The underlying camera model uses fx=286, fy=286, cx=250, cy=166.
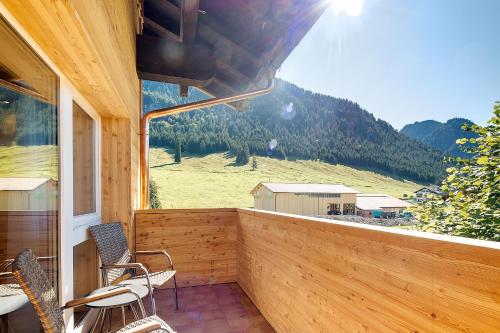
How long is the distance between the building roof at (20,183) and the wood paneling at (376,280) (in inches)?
60.6

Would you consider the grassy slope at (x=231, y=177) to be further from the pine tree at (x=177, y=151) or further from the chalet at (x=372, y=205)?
the chalet at (x=372, y=205)

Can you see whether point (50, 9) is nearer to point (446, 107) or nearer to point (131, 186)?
point (131, 186)

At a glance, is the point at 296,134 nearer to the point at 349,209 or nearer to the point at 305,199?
the point at 349,209

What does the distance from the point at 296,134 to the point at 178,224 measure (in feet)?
93.3

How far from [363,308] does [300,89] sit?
4038cm

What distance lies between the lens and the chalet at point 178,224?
1.05 m

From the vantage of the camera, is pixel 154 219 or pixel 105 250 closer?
pixel 105 250

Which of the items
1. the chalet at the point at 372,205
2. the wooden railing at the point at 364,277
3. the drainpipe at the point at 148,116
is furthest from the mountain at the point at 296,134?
the wooden railing at the point at 364,277

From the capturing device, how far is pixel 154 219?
348 cm

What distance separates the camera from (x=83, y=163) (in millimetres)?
2383

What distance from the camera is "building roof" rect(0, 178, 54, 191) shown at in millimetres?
1212

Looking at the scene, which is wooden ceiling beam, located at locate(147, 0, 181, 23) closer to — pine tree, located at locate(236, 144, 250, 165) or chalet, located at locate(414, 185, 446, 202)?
chalet, located at locate(414, 185, 446, 202)

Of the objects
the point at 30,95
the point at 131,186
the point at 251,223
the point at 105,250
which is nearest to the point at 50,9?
the point at 30,95

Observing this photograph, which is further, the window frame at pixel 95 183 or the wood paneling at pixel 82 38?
the window frame at pixel 95 183
